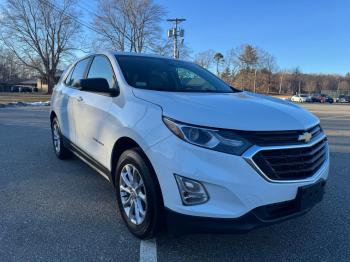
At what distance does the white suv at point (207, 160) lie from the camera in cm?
238

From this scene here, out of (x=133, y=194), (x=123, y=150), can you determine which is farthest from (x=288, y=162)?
(x=123, y=150)

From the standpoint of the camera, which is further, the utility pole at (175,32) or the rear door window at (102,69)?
the utility pole at (175,32)

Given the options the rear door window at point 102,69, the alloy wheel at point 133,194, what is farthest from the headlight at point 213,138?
the rear door window at point 102,69

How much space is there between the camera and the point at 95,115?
12.3 feet

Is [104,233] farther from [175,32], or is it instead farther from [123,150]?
[175,32]

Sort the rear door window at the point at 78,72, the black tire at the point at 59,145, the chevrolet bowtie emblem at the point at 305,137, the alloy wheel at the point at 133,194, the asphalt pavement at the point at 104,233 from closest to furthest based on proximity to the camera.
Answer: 1. the chevrolet bowtie emblem at the point at 305,137
2. the asphalt pavement at the point at 104,233
3. the alloy wheel at the point at 133,194
4. the rear door window at the point at 78,72
5. the black tire at the point at 59,145

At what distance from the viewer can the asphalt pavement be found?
277 centimetres

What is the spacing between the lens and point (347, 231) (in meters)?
3.28

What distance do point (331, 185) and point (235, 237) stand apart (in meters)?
2.37

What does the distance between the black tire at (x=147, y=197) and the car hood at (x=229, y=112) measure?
1.56 feet

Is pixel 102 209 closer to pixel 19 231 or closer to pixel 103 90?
pixel 19 231

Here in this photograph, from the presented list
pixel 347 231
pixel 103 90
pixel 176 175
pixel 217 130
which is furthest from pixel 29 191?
pixel 347 231

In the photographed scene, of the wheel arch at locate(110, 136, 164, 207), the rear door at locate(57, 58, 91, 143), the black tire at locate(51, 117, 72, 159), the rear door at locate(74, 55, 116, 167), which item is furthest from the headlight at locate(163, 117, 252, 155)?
the black tire at locate(51, 117, 72, 159)

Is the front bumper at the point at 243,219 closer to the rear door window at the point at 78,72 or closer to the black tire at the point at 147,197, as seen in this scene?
the black tire at the point at 147,197
